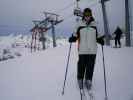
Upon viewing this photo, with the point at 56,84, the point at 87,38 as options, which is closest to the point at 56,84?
the point at 56,84

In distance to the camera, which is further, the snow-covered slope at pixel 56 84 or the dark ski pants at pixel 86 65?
the dark ski pants at pixel 86 65

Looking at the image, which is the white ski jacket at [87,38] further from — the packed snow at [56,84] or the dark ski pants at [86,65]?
the packed snow at [56,84]

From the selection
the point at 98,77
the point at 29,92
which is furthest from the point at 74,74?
the point at 29,92

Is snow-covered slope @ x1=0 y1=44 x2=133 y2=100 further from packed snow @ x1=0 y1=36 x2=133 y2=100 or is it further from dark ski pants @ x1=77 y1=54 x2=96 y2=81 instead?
dark ski pants @ x1=77 y1=54 x2=96 y2=81

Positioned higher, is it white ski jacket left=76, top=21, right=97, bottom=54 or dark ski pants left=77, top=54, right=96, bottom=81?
white ski jacket left=76, top=21, right=97, bottom=54

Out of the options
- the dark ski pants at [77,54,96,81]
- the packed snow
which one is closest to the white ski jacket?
the dark ski pants at [77,54,96,81]

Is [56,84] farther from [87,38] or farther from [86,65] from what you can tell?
[87,38]

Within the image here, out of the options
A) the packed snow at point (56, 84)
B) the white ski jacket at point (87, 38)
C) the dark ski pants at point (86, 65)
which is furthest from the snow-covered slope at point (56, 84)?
the white ski jacket at point (87, 38)

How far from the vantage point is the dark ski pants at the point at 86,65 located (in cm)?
588

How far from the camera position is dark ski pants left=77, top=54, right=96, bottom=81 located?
5875 mm

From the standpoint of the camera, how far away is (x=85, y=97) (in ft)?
17.6

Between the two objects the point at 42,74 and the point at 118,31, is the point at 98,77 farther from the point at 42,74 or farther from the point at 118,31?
the point at 118,31

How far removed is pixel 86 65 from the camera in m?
5.90

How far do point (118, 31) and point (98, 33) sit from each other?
497 inches
